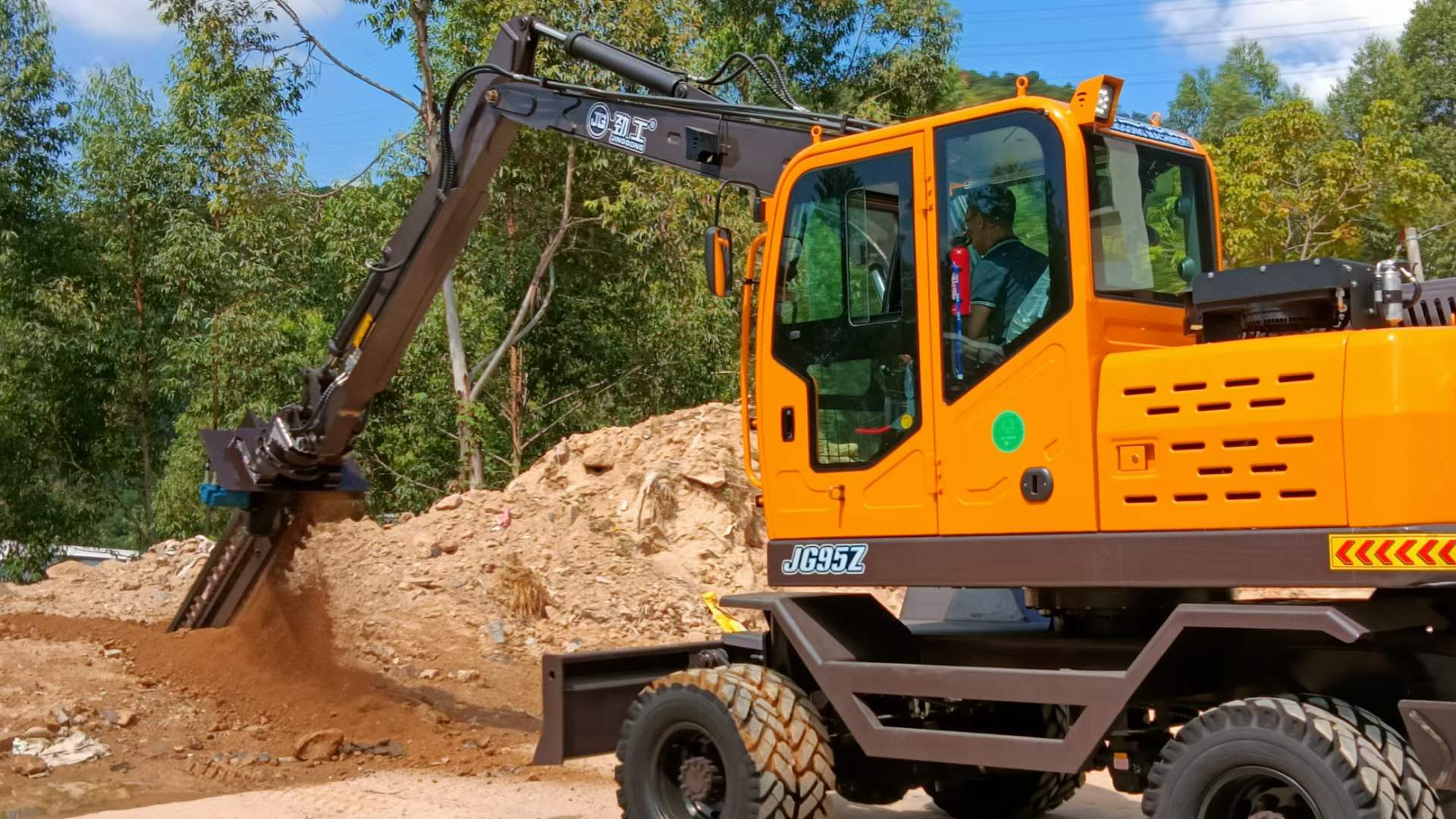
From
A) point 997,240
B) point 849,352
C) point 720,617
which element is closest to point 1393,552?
point 997,240

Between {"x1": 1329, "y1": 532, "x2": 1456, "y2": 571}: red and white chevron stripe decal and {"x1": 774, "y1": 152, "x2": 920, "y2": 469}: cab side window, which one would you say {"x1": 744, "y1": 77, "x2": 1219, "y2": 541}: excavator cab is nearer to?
{"x1": 774, "y1": 152, "x2": 920, "y2": 469}: cab side window

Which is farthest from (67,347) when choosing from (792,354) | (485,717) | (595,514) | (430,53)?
(792,354)

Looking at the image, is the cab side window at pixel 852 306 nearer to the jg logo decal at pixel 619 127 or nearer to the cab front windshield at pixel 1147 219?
the cab front windshield at pixel 1147 219

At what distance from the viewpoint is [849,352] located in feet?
21.0

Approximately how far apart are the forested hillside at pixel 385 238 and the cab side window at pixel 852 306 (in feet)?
41.7

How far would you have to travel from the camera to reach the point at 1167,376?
537 centimetres

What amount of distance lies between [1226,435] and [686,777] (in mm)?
2995

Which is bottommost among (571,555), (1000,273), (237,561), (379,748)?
(379,748)

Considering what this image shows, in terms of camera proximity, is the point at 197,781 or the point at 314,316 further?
the point at 314,316

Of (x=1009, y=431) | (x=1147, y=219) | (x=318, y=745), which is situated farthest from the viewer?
(x=318, y=745)

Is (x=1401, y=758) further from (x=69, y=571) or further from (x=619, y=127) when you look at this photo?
(x=69, y=571)

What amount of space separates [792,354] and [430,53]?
17.7m

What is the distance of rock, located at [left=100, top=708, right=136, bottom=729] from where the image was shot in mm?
9523

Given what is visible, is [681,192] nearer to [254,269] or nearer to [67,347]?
[254,269]
